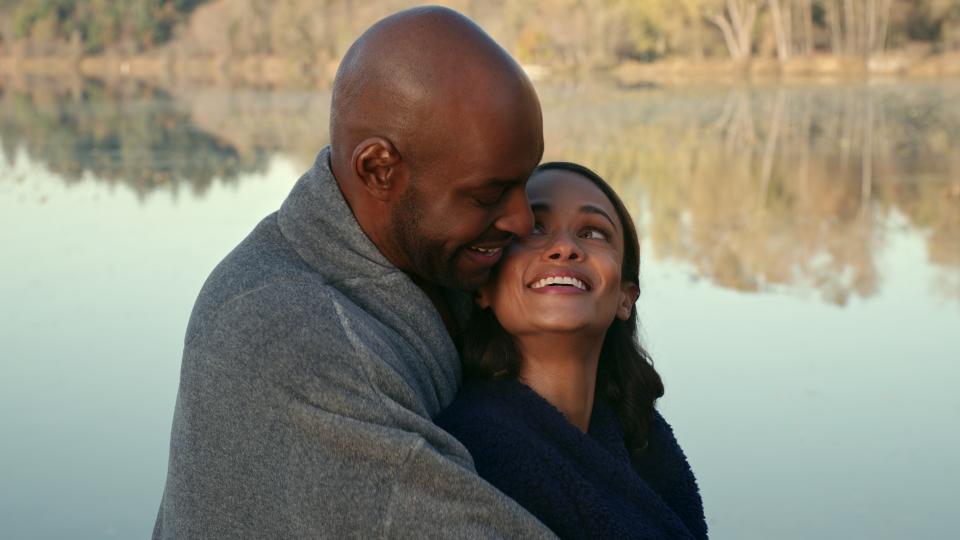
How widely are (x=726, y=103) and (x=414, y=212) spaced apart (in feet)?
91.3

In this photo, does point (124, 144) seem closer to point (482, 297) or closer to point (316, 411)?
point (482, 297)

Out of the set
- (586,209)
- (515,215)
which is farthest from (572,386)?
(515,215)

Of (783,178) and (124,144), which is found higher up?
(783,178)

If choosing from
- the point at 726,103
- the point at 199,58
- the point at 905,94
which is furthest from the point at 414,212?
the point at 199,58

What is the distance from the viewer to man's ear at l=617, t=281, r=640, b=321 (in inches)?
97.7

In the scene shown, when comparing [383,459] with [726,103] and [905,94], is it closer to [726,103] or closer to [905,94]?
[726,103]

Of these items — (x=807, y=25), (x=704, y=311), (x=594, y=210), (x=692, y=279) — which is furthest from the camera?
(x=807, y=25)

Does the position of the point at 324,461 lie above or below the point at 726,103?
below

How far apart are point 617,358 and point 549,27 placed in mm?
52849

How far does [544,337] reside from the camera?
228 cm

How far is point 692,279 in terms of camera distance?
895 centimetres

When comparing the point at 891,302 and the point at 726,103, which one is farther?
the point at 726,103

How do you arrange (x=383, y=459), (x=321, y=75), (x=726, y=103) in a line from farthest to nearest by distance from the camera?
(x=321, y=75) < (x=726, y=103) < (x=383, y=459)

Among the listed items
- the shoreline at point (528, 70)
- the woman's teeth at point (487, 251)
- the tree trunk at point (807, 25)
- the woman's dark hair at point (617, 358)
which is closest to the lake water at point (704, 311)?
the woman's dark hair at point (617, 358)
